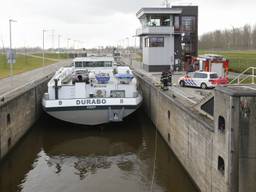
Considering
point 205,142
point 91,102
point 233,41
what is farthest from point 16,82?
point 233,41

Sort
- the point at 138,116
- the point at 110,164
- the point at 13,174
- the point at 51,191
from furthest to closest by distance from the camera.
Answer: the point at 138,116, the point at 110,164, the point at 13,174, the point at 51,191

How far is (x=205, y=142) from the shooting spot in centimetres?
1509

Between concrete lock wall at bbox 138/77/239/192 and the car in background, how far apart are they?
33.2 ft

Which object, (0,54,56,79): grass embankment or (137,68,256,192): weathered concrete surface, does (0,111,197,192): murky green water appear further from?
(0,54,56,79): grass embankment

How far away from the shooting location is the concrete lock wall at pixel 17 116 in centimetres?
2066

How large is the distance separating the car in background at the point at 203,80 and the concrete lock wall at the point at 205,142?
1013cm

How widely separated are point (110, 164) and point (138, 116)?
12905mm

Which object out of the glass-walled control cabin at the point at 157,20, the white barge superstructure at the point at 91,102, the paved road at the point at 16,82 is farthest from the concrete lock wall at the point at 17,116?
the glass-walled control cabin at the point at 157,20

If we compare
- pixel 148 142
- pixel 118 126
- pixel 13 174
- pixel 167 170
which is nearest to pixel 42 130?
pixel 118 126

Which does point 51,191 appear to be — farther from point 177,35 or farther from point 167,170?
point 177,35

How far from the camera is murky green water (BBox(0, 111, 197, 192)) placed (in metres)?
17.4

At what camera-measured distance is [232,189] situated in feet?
39.9

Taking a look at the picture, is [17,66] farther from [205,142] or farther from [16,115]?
[205,142]

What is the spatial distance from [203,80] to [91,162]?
1611 centimetres
